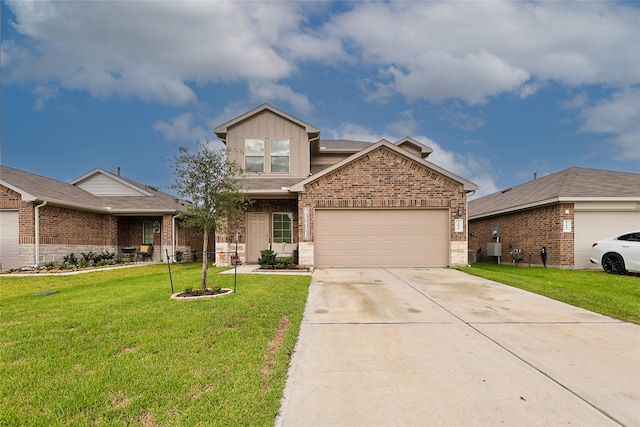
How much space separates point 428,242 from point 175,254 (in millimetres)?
12758

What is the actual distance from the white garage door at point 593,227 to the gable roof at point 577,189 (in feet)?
2.28

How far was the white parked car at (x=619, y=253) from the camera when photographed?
10477 millimetres

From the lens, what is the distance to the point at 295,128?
14.8 metres

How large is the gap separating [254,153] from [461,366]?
13.0m

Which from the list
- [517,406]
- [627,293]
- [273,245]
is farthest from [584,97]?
[517,406]

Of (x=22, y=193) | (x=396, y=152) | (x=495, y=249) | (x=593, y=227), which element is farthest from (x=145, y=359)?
(x=495, y=249)

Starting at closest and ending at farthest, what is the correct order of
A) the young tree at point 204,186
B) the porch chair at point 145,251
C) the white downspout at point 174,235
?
the young tree at point 204,186 < the porch chair at point 145,251 < the white downspout at point 174,235

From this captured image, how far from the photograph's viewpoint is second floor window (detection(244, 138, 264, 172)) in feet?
48.5

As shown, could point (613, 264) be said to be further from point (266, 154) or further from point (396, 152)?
point (266, 154)

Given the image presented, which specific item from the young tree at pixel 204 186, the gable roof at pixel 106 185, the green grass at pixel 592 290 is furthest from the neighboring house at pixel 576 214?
the gable roof at pixel 106 185

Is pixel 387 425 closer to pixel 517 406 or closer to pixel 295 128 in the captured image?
pixel 517 406

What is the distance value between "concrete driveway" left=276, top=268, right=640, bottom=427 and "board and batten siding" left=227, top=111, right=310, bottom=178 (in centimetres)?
921

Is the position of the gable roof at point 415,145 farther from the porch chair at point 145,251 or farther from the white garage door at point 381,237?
the porch chair at point 145,251

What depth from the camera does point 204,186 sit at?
7.18 m
